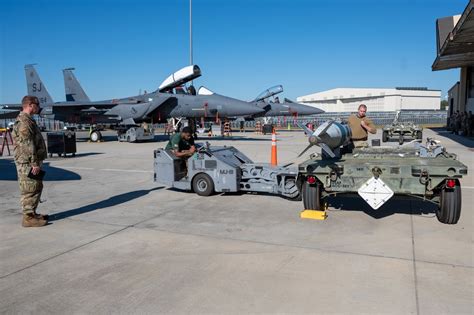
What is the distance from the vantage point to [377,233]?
4895 mm

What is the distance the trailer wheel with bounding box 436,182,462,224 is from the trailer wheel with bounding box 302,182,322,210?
160cm

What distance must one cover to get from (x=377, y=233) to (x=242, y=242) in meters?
1.74

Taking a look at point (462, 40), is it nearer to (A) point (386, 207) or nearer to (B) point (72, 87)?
(A) point (386, 207)

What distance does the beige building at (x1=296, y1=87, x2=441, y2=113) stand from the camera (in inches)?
3447

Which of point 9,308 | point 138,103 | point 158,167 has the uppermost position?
point 138,103

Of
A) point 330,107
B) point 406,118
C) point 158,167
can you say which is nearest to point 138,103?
point 158,167

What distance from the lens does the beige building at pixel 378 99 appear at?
87.6m

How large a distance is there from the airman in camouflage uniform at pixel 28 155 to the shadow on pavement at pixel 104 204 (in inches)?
19.4

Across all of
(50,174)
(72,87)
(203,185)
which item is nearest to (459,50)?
(203,185)

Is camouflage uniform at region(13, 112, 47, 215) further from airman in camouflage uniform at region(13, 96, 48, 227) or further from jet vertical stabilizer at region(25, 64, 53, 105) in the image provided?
jet vertical stabilizer at region(25, 64, 53, 105)

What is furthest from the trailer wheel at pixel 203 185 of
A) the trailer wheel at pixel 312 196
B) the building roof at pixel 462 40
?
the building roof at pixel 462 40

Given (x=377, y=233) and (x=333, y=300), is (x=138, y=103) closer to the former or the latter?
(x=377, y=233)

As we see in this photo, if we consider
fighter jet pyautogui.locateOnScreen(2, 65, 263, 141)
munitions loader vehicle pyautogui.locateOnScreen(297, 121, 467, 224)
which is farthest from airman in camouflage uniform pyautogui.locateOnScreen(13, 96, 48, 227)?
fighter jet pyautogui.locateOnScreen(2, 65, 263, 141)

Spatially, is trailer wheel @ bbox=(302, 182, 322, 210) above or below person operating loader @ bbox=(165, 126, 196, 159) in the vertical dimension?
below
